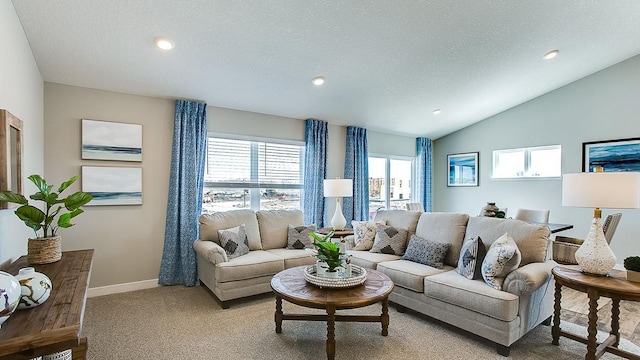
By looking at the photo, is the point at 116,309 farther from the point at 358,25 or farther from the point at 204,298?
the point at 358,25

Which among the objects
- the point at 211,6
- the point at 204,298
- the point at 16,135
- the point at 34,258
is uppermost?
the point at 211,6

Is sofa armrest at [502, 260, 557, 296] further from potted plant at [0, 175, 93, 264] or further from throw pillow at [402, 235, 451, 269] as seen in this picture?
potted plant at [0, 175, 93, 264]

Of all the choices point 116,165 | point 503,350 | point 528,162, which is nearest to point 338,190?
point 503,350

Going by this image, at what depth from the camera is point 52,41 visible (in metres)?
2.74

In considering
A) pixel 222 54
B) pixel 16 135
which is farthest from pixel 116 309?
pixel 222 54

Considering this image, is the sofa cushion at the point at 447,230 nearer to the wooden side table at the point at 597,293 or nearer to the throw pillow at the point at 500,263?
the throw pillow at the point at 500,263

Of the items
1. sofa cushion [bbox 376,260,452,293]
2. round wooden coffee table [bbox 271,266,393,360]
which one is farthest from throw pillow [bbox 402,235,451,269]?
round wooden coffee table [bbox 271,266,393,360]

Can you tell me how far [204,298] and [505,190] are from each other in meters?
5.56

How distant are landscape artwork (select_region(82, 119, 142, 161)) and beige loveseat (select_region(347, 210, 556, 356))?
9.81 ft

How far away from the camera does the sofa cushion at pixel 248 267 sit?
325 centimetres

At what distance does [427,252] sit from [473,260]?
55 centimetres

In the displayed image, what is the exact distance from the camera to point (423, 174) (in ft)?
22.5

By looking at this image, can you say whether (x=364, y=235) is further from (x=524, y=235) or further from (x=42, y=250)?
(x=42, y=250)

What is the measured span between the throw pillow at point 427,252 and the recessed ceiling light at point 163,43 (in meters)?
3.22
